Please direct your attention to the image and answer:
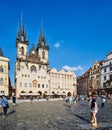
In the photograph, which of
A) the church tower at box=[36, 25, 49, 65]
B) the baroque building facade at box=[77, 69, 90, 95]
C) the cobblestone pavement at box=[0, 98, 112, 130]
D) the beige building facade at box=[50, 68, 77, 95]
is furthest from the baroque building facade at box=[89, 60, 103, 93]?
the cobblestone pavement at box=[0, 98, 112, 130]

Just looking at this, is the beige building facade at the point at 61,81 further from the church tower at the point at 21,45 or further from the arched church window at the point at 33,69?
the church tower at the point at 21,45

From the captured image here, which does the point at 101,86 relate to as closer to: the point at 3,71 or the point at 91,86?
A: the point at 91,86

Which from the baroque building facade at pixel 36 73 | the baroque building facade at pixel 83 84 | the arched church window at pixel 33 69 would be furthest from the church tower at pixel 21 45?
the baroque building facade at pixel 83 84

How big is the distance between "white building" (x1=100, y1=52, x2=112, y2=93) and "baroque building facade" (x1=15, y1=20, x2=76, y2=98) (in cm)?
1949

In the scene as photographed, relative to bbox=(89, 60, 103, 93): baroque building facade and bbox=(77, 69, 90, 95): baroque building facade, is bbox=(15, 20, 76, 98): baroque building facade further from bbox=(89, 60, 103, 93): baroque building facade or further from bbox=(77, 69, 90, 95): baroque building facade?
bbox=(89, 60, 103, 93): baroque building facade

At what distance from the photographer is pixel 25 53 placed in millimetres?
80438

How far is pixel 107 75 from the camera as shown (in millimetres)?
69500

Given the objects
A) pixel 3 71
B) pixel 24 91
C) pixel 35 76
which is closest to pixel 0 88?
pixel 3 71

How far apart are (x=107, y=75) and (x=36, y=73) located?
2804cm

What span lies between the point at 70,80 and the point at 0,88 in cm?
3948

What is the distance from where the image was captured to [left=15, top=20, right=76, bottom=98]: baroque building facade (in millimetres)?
75438

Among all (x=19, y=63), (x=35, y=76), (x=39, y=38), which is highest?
(x=39, y=38)

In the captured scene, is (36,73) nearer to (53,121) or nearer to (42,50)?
(42,50)

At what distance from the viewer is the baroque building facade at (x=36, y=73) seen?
7544 cm
